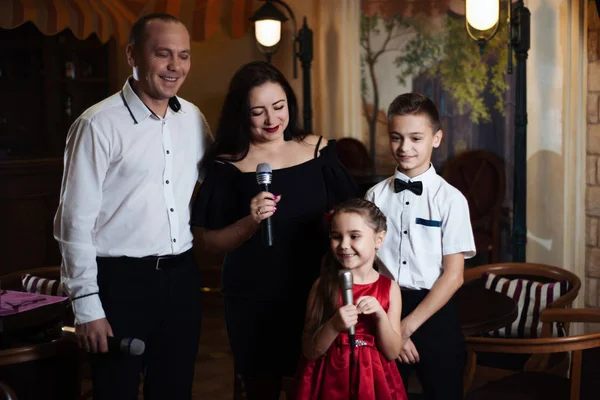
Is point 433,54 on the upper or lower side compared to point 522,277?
upper

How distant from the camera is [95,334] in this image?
2.22m

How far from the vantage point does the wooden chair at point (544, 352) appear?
263 cm

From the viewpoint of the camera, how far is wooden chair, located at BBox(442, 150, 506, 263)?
5.54 m

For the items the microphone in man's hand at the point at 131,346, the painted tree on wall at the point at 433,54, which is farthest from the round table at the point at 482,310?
the painted tree on wall at the point at 433,54

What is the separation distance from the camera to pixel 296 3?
6.75 meters

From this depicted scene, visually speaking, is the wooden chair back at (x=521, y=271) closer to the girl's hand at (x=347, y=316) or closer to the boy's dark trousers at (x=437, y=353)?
the boy's dark trousers at (x=437, y=353)

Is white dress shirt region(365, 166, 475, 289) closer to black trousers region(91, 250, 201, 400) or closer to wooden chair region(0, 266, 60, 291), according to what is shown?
black trousers region(91, 250, 201, 400)

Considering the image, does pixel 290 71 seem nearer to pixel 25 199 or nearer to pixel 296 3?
pixel 296 3

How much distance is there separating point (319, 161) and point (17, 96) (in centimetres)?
606

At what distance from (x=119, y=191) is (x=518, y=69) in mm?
2712

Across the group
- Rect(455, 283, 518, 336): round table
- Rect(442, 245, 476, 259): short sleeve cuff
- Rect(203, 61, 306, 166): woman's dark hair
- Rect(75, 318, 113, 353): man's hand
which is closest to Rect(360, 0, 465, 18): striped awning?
Rect(455, 283, 518, 336): round table

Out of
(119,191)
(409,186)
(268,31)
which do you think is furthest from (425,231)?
(268,31)

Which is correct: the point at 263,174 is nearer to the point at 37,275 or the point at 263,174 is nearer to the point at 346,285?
the point at 346,285

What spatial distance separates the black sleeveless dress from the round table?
25.7 inches
